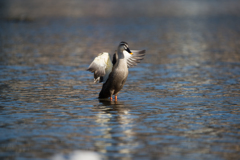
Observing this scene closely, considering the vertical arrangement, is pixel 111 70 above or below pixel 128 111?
above

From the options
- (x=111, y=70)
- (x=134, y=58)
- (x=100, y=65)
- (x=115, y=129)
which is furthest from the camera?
(x=134, y=58)

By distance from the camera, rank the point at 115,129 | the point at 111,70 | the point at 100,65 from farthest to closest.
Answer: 1. the point at 111,70
2. the point at 100,65
3. the point at 115,129

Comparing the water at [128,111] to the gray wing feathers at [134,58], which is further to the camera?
the gray wing feathers at [134,58]

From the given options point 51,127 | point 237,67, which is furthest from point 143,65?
point 51,127

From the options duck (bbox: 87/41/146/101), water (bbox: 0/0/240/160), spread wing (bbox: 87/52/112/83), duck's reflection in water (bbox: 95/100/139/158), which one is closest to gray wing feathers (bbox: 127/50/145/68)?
water (bbox: 0/0/240/160)

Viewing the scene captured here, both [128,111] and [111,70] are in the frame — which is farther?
[111,70]

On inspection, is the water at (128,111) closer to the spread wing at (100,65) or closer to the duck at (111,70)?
the duck at (111,70)

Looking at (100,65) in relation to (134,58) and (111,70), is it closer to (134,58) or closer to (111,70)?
(111,70)

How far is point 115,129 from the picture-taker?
11805 mm

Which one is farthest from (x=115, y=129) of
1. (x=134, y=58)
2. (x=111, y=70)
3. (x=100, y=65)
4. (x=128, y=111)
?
(x=134, y=58)

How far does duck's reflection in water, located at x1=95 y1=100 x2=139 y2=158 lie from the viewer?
10.1m

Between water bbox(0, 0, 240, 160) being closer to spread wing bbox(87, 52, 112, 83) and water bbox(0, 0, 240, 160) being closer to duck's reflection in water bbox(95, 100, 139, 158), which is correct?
duck's reflection in water bbox(95, 100, 139, 158)

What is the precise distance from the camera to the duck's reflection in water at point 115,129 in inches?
398

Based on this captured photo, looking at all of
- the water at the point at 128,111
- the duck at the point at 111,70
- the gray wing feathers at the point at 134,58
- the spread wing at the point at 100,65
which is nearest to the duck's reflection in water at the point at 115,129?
the water at the point at 128,111
